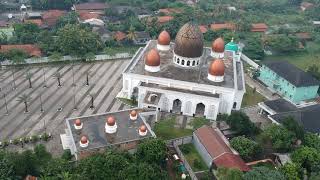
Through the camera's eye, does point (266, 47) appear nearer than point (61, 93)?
No

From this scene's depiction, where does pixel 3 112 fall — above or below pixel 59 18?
below

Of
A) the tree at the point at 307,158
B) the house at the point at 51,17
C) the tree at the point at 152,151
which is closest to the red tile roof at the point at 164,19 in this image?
the house at the point at 51,17

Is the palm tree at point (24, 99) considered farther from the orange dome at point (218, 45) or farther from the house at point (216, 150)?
the orange dome at point (218, 45)

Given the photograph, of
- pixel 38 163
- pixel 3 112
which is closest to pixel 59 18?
pixel 3 112

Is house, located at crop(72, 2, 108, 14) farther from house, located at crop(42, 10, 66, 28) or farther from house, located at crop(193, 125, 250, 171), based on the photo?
house, located at crop(193, 125, 250, 171)

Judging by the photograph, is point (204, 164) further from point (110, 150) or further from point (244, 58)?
point (244, 58)

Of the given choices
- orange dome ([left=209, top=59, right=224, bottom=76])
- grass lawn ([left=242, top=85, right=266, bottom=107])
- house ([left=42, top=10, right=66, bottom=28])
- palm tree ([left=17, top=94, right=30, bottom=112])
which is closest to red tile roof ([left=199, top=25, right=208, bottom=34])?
grass lawn ([left=242, top=85, right=266, bottom=107])
